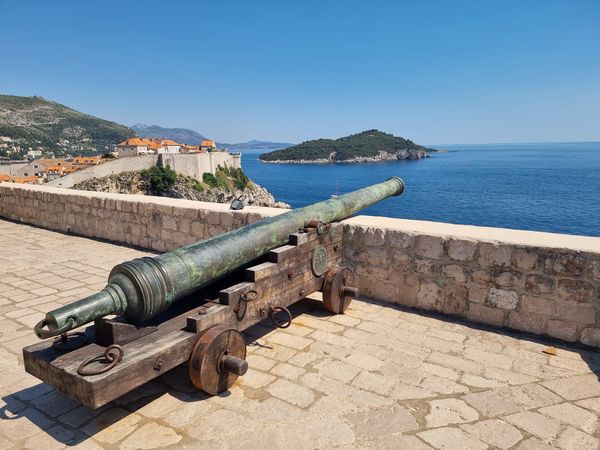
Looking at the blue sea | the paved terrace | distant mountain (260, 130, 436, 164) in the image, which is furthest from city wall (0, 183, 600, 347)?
distant mountain (260, 130, 436, 164)

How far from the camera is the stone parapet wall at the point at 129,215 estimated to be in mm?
5711

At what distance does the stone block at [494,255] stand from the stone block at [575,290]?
1.44 ft

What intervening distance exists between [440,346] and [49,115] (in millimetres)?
147535

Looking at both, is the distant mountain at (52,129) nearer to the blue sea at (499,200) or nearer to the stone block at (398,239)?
the blue sea at (499,200)

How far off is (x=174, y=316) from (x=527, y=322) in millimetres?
2970

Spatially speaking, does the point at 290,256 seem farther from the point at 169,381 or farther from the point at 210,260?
the point at 169,381

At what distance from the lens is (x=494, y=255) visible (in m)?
3.78

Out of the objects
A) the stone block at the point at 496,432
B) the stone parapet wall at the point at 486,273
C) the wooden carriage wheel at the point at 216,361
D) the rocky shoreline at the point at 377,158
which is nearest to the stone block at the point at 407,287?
the stone parapet wall at the point at 486,273

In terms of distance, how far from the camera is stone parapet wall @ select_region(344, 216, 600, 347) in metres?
3.49

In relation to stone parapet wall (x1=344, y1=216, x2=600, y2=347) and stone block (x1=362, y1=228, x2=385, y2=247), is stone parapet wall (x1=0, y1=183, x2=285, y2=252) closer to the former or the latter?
stone block (x1=362, y1=228, x2=385, y2=247)

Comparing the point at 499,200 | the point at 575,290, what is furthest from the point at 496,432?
the point at 499,200

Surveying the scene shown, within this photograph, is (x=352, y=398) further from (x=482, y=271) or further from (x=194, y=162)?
(x=194, y=162)

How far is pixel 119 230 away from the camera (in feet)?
22.8

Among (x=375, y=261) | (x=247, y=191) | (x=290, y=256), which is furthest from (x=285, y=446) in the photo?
(x=247, y=191)
